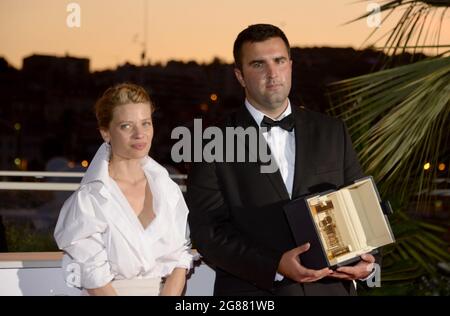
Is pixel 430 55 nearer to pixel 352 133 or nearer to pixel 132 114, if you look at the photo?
pixel 352 133

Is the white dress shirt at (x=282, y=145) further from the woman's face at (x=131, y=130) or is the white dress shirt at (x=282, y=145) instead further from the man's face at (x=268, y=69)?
the woman's face at (x=131, y=130)

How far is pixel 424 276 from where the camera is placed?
13.1 feet

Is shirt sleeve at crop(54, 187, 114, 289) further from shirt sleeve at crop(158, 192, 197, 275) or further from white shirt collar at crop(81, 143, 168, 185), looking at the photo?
shirt sleeve at crop(158, 192, 197, 275)

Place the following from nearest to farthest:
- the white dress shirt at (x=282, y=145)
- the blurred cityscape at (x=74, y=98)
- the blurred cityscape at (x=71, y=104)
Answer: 1. the white dress shirt at (x=282, y=145)
2. the blurred cityscape at (x=71, y=104)
3. the blurred cityscape at (x=74, y=98)

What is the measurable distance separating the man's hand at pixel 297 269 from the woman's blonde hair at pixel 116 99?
631 mm

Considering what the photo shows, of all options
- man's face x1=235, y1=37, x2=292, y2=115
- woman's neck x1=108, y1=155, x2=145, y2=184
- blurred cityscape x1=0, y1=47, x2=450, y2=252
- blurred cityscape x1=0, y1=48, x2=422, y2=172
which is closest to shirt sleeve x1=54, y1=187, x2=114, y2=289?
woman's neck x1=108, y1=155, x2=145, y2=184

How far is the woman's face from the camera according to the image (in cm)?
255

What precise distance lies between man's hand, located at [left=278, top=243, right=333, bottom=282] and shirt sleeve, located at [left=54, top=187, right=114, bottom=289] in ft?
1.70

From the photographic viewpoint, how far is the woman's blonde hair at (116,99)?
2.56 metres

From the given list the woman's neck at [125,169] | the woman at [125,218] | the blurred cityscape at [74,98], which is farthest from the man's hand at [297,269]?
the blurred cityscape at [74,98]

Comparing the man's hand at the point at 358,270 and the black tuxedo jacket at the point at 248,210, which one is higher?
the black tuxedo jacket at the point at 248,210

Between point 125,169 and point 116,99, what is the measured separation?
22 cm

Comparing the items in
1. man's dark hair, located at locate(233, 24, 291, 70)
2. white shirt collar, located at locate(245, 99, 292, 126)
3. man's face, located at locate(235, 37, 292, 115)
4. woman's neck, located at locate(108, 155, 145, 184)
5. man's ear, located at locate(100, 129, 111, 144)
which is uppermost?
man's dark hair, located at locate(233, 24, 291, 70)

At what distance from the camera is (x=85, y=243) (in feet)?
7.98
